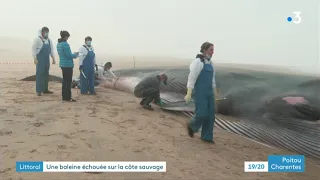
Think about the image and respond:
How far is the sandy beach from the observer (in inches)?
200

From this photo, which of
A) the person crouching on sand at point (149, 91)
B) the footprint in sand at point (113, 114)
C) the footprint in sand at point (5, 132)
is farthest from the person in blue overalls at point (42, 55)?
the footprint in sand at point (5, 132)

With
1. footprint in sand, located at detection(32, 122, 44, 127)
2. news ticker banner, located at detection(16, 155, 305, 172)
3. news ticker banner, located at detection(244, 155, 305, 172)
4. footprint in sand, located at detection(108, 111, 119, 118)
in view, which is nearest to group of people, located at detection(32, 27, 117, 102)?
footprint in sand, located at detection(108, 111, 119, 118)

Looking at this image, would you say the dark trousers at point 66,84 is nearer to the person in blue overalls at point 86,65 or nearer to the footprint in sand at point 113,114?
the person in blue overalls at point 86,65

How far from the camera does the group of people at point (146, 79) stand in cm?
707

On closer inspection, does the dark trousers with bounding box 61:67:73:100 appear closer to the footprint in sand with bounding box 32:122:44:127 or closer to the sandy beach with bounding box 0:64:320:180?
the sandy beach with bounding box 0:64:320:180

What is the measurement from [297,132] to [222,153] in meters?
2.82

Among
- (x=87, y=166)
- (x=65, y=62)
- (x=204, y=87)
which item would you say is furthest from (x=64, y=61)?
(x=87, y=166)

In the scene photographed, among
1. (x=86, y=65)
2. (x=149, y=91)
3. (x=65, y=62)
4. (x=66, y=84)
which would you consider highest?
(x=65, y=62)

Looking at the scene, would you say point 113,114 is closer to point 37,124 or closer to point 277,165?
point 37,124

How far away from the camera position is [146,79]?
1046 cm

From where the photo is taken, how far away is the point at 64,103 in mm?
9461

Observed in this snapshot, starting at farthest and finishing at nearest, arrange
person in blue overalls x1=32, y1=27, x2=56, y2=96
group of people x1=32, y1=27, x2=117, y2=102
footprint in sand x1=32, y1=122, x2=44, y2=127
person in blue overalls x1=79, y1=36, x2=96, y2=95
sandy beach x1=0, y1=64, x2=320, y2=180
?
person in blue overalls x1=79, y1=36, x2=96, y2=95 < person in blue overalls x1=32, y1=27, x2=56, y2=96 < group of people x1=32, y1=27, x2=117, y2=102 < footprint in sand x1=32, y1=122, x2=44, y2=127 < sandy beach x1=0, y1=64, x2=320, y2=180

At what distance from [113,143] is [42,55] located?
19.5 ft

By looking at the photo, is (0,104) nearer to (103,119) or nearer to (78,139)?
(103,119)
